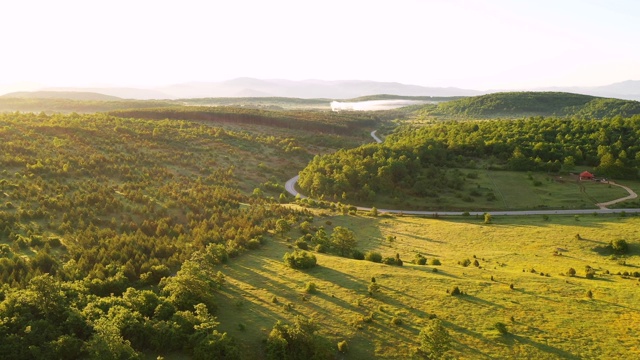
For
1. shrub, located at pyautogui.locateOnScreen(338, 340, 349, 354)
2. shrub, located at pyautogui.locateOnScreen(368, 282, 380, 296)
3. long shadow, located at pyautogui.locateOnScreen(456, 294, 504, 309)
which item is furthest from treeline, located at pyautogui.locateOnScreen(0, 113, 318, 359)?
long shadow, located at pyautogui.locateOnScreen(456, 294, 504, 309)

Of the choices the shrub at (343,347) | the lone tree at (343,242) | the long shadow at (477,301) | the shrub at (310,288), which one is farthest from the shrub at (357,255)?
the shrub at (343,347)

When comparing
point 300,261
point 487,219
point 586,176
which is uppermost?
point 586,176

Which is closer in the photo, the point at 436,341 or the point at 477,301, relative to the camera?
the point at 436,341

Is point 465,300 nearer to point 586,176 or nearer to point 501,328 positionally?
point 501,328

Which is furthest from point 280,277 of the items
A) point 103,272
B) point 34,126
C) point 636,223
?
point 34,126

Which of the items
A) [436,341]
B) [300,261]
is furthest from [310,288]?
[436,341]

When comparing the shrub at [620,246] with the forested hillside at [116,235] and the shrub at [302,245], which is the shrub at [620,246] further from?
the forested hillside at [116,235]
